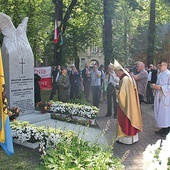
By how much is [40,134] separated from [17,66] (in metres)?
3.74

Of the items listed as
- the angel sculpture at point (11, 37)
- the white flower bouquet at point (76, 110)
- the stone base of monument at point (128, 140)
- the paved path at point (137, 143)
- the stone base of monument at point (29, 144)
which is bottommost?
the paved path at point (137, 143)

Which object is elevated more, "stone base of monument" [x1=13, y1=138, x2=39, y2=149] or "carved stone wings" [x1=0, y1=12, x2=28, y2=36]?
"carved stone wings" [x1=0, y1=12, x2=28, y2=36]

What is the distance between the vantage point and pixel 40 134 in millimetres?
6195

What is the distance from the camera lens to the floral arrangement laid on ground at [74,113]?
929cm

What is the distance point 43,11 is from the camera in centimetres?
2447

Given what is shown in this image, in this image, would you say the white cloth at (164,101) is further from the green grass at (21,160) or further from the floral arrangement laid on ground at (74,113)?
the green grass at (21,160)

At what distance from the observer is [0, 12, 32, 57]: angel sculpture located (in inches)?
366

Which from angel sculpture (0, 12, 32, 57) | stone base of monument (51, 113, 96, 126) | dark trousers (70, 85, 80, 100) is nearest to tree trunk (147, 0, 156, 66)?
dark trousers (70, 85, 80, 100)

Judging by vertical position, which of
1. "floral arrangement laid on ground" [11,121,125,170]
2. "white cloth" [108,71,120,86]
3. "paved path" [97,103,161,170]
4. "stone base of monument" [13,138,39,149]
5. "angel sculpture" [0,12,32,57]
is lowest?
"paved path" [97,103,161,170]

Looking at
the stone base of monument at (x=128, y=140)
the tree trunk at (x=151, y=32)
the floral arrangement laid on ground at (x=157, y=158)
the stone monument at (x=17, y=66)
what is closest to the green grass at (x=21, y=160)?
the stone base of monument at (x=128, y=140)

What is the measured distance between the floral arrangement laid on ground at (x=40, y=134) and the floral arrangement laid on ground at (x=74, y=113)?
Answer: 9.25ft

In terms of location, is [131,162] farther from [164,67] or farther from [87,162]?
[164,67]

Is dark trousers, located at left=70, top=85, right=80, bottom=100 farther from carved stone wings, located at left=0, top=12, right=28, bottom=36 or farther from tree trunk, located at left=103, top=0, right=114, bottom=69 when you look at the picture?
carved stone wings, located at left=0, top=12, right=28, bottom=36

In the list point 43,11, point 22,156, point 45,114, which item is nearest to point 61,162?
point 22,156
